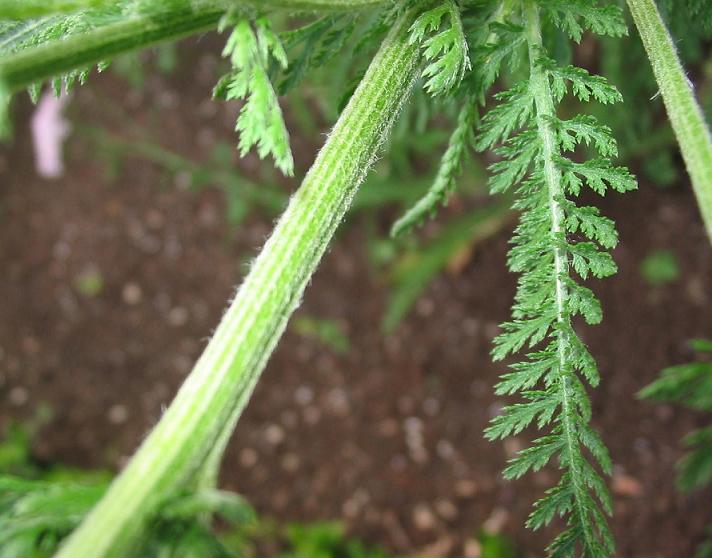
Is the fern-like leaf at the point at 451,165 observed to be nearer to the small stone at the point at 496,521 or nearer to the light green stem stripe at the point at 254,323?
the light green stem stripe at the point at 254,323

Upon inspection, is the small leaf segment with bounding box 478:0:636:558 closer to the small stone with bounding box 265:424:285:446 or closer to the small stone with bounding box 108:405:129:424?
the small stone with bounding box 265:424:285:446

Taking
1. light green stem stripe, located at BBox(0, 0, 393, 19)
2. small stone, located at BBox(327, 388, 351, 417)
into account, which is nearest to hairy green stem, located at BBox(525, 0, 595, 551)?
light green stem stripe, located at BBox(0, 0, 393, 19)

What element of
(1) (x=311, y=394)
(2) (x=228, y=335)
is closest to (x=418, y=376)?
(1) (x=311, y=394)

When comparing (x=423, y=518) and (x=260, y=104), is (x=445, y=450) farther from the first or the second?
(x=260, y=104)

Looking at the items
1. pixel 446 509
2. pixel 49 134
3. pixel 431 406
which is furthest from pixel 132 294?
pixel 446 509

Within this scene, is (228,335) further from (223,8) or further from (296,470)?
(296,470)

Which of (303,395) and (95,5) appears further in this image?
(303,395)

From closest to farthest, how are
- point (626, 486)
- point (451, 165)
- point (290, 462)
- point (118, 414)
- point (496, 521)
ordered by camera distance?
point (451, 165) < point (626, 486) < point (496, 521) < point (290, 462) < point (118, 414)

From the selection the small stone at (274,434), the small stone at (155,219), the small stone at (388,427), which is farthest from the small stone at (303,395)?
the small stone at (155,219)
